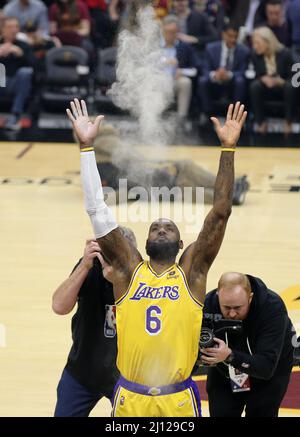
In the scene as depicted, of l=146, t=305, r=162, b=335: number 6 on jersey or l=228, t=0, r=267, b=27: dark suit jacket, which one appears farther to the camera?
l=228, t=0, r=267, b=27: dark suit jacket

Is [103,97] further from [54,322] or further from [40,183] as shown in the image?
[54,322]

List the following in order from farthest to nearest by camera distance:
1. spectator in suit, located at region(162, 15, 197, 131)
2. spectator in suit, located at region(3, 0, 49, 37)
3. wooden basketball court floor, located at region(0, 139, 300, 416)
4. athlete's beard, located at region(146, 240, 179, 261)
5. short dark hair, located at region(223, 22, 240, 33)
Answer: spectator in suit, located at region(3, 0, 49, 37) → short dark hair, located at region(223, 22, 240, 33) → spectator in suit, located at region(162, 15, 197, 131) → wooden basketball court floor, located at region(0, 139, 300, 416) → athlete's beard, located at region(146, 240, 179, 261)

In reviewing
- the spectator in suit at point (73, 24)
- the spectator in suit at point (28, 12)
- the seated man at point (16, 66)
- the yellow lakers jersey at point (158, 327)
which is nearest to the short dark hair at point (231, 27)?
the spectator in suit at point (73, 24)

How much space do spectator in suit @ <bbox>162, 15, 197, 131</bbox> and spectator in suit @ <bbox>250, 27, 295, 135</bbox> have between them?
1064 mm

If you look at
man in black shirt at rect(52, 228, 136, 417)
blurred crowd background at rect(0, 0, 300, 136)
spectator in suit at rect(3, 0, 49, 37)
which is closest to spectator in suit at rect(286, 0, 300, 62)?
blurred crowd background at rect(0, 0, 300, 136)

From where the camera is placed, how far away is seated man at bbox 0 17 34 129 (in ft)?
59.3

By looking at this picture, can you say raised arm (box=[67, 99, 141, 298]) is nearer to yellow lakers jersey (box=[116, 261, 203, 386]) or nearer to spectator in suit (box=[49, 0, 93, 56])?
yellow lakers jersey (box=[116, 261, 203, 386])

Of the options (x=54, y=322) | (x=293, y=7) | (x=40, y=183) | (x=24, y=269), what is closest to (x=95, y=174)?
(x=54, y=322)

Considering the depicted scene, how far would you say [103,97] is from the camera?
1786 cm

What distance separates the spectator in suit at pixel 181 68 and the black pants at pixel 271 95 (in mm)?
1076

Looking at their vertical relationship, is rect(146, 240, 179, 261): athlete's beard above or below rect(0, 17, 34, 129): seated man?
above

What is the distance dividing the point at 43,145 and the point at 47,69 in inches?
58.0

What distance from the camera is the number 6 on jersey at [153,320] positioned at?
579 cm

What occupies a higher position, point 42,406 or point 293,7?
point 293,7
